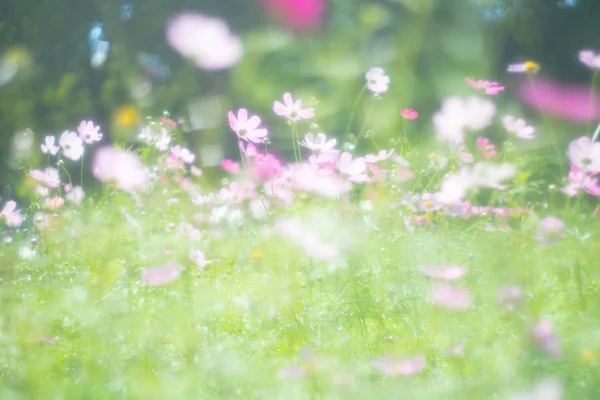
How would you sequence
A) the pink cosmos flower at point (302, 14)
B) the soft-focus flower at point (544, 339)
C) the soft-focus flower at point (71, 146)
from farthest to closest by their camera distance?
the pink cosmos flower at point (302, 14) < the soft-focus flower at point (71, 146) < the soft-focus flower at point (544, 339)

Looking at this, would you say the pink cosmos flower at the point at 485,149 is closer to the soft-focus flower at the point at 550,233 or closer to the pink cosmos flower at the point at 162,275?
the soft-focus flower at the point at 550,233

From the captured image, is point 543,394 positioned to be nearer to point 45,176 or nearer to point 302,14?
point 45,176

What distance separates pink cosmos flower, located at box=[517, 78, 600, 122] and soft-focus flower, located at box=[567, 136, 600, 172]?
76.2 inches

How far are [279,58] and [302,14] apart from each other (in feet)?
0.87

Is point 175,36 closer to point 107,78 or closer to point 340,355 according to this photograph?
point 340,355

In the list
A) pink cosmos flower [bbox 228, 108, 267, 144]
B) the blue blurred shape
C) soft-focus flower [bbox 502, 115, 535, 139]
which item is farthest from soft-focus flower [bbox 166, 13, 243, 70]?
the blue blurred shape

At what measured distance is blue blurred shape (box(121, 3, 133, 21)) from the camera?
393cm

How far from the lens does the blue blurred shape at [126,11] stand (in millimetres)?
3934

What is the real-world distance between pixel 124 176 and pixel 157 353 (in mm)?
382

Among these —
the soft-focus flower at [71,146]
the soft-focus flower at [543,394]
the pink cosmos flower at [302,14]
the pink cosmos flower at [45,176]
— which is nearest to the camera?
the soft-focus flower at [543,394]

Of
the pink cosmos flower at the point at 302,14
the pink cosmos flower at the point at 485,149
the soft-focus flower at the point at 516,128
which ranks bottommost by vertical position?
the pink cosmos flower at the point at 302,14

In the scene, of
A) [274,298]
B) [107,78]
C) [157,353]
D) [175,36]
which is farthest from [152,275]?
[107,78]

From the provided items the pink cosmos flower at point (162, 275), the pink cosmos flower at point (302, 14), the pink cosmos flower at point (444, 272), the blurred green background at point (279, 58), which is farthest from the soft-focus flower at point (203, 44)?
the pink cosmos flower at point (302, 14)

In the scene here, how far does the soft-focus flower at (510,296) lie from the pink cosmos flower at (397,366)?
0.47 feet
